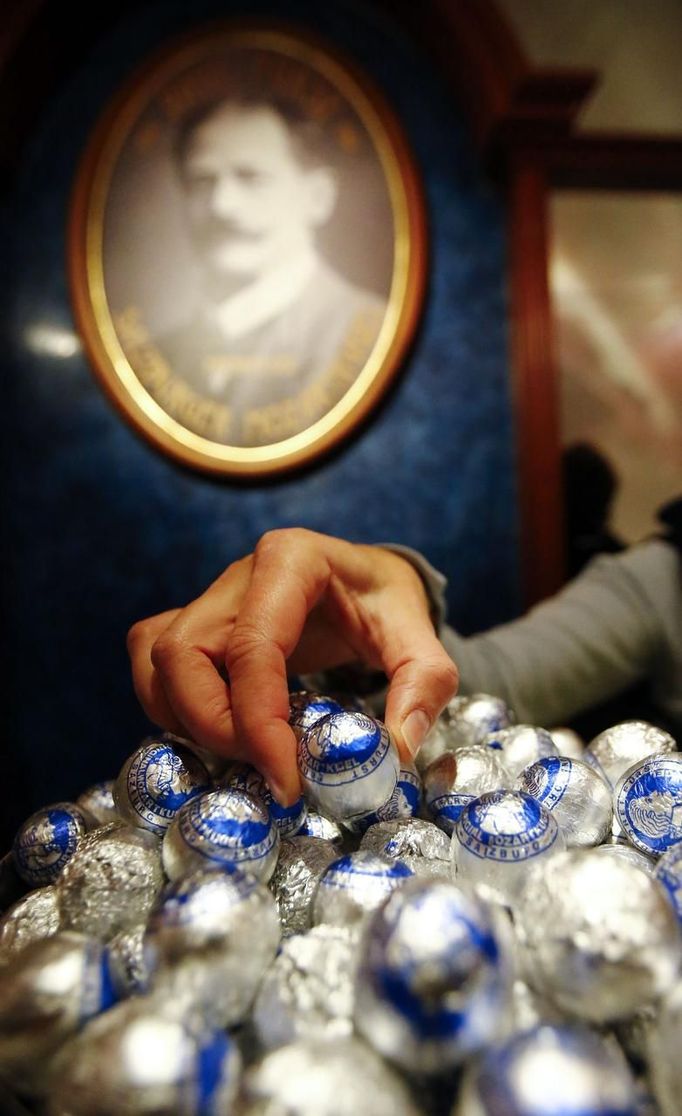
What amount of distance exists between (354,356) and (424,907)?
1156mm

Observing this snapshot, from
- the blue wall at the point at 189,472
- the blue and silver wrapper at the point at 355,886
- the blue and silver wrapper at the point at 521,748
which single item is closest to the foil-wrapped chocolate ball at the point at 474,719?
the blue and silver wrapper at the point at 521,748

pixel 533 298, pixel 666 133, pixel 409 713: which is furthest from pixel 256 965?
pixel 666 133

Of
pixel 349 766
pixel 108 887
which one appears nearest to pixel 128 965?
pixel 108 887

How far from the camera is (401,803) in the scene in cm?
56

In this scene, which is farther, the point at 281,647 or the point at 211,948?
the point at 281,647

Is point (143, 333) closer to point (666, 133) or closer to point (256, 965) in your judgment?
point (666, 133)

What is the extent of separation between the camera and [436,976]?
323mm

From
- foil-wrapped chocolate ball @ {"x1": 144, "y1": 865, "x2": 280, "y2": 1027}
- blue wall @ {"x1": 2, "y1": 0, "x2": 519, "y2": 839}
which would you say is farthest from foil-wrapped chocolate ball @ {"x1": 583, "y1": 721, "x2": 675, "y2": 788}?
blue wall @ {"x1": 2, "y1": 0, "x2": 519, "y2": 839}

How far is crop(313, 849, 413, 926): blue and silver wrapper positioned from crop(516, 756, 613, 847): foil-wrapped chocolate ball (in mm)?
129

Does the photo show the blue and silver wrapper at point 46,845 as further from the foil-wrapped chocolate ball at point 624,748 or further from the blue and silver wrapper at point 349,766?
the foil-wrapped chocolate ball at point 624,748

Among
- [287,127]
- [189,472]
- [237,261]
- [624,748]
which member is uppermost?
[287,127]

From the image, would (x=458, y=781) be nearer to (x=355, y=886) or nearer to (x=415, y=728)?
(x=415, y=728)

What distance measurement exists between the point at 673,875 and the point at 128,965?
31 centimetres

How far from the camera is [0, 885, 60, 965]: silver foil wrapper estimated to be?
456 mm
